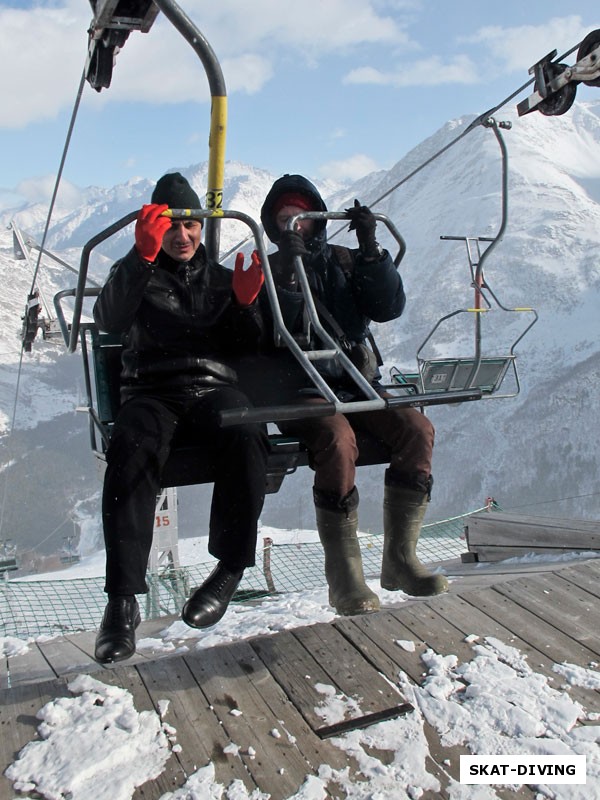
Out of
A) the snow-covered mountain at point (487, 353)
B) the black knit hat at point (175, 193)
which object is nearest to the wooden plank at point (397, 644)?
the black knit hat at point (175, 193)

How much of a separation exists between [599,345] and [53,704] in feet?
338

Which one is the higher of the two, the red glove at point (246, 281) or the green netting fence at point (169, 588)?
the red glove at point (246, 281)

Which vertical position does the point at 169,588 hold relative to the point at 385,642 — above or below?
below

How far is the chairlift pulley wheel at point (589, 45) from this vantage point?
8.16ft

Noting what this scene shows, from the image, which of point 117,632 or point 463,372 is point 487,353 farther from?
point 117,632

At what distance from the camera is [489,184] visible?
497 ft

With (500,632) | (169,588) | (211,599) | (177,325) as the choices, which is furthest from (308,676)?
(169,588)

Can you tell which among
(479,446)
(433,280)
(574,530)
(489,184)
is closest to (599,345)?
(479,446)

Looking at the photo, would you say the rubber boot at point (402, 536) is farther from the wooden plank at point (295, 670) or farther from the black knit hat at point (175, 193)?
the black knit hat at point (175, 193)

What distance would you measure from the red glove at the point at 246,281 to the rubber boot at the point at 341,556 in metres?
0.80

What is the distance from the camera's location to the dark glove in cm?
250

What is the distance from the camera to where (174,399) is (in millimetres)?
2482

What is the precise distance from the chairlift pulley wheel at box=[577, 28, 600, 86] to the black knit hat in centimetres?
148

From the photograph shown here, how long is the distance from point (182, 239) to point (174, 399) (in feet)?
1.90
